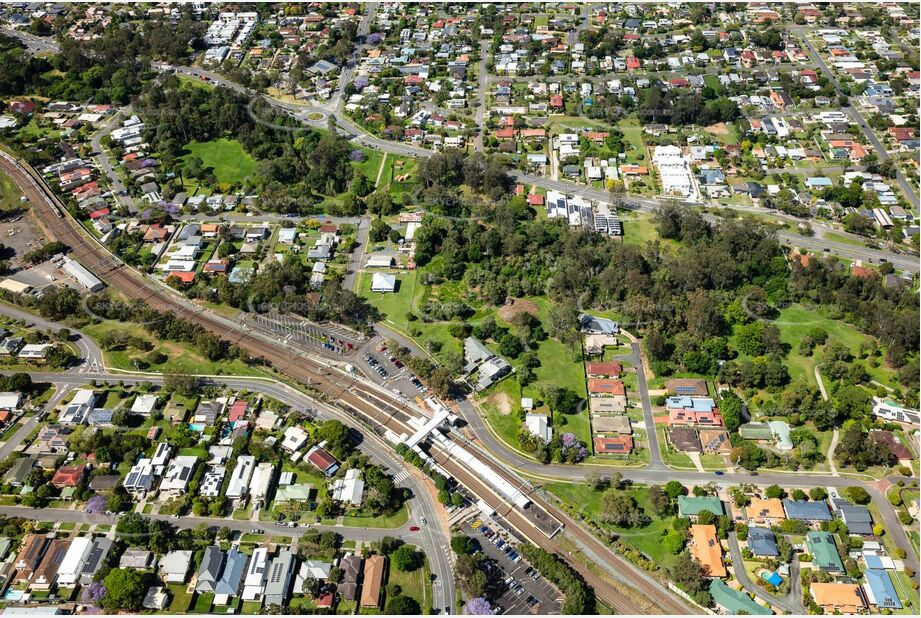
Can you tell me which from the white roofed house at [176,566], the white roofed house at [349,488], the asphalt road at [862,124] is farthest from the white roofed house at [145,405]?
the asphalt road at [862,124]

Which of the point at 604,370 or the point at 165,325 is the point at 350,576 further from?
the point at 165,325

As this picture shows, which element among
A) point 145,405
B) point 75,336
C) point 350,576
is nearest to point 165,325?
point 75,336

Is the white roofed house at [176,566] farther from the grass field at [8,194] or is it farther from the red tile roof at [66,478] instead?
the grass field at [8,194]

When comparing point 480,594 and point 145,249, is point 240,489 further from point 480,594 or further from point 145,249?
point 145,249

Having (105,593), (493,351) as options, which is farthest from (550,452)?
(105,593)

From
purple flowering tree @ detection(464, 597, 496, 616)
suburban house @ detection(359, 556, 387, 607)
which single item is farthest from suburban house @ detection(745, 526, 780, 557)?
suburban house @ detection(359, 556, 387, 607)

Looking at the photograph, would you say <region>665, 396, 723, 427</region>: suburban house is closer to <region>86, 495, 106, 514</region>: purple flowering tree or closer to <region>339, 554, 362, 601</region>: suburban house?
<region>339, 554, 362, 601</region>: suburban house
